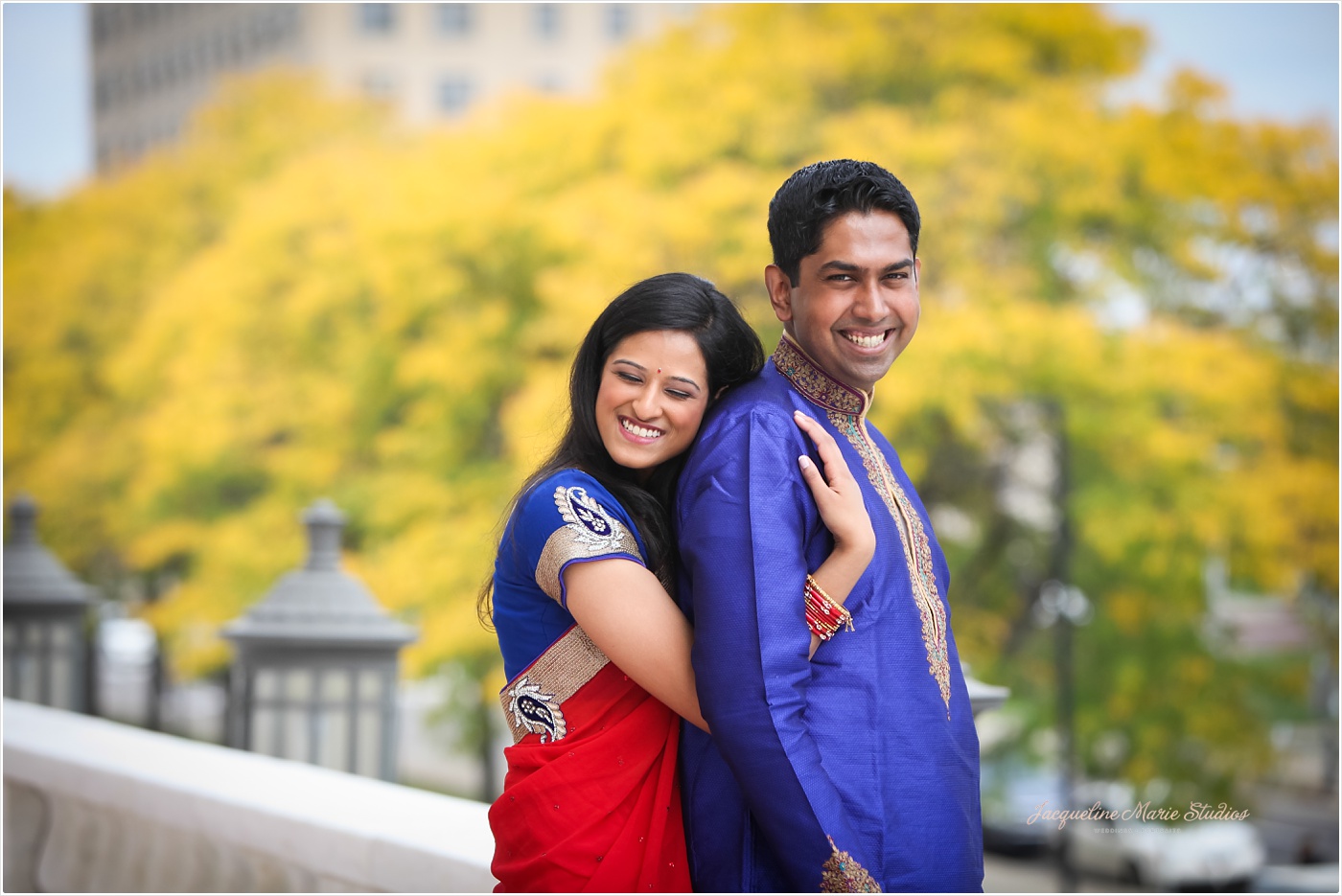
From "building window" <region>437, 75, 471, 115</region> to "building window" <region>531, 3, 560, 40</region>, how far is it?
100 inches

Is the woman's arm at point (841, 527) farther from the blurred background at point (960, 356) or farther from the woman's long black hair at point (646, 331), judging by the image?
the blurred background at point (960, 356)

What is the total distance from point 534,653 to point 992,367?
295 inches

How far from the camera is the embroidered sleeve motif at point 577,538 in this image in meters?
1.78

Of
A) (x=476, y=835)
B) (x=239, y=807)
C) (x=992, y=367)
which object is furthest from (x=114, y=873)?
(x=992, y=367)

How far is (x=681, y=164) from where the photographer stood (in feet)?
33.0

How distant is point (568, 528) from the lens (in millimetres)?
1800

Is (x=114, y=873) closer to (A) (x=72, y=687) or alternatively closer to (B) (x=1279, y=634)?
(A) (x=72, y=687)

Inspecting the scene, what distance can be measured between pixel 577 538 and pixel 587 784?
1.17 feet

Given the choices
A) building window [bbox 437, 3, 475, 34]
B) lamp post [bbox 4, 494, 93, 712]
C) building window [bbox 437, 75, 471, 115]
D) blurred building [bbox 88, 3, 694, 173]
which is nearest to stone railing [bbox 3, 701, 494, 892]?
lamp post [bbox 4, 494, 93, 712]

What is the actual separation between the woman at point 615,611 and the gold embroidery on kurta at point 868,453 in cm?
11

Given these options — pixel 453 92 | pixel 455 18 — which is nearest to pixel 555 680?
pixel 453 92

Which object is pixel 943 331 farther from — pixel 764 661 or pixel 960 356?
pixel 764 661

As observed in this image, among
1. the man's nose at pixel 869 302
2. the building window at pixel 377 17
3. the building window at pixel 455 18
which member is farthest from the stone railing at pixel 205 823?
the building window at pixel 455 18

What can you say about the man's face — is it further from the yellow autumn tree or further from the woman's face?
the yellow autumn tree
